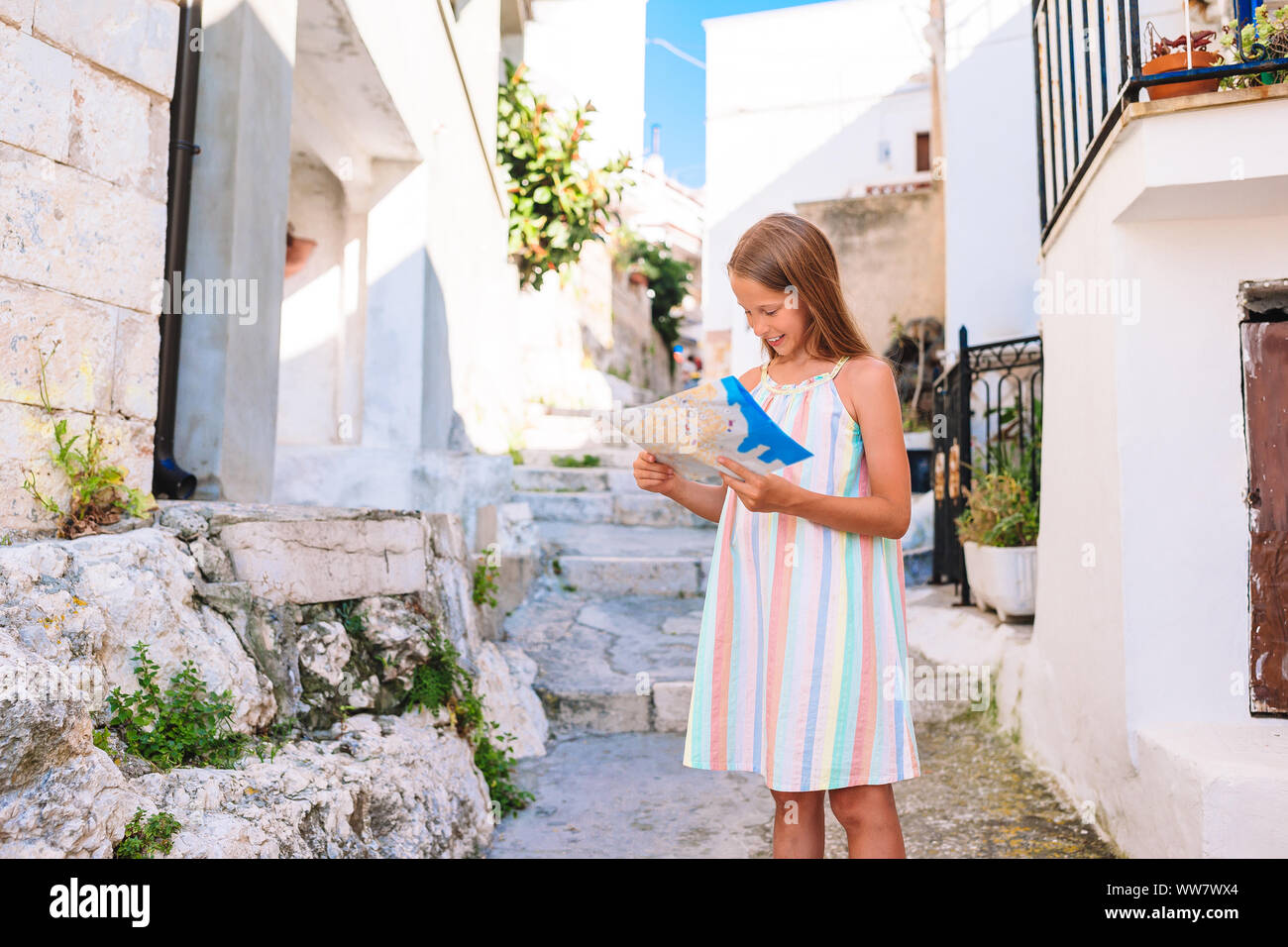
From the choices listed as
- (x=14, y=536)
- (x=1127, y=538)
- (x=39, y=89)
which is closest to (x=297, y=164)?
(x=39, y=89)

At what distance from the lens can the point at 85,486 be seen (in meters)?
2.27

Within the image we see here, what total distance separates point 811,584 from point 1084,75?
2400 millimetres

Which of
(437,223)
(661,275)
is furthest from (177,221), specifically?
(661,275)

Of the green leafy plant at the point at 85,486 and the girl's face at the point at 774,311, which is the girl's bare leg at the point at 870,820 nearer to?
the girl's face at the point at 774,311

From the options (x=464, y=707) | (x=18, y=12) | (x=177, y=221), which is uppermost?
(x=18, y=12)

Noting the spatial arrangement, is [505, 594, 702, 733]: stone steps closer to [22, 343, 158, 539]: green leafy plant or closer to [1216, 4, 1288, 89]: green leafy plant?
[22, 343, 158, 539]: green leafy plant

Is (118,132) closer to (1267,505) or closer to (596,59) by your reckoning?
(1267,505)

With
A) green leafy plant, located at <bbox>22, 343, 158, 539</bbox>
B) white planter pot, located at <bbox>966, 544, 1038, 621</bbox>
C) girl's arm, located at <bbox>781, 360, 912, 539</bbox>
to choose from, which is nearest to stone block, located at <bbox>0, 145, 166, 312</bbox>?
green leafy plant, located at <bbox>22, 343, 158, 539</bbox>

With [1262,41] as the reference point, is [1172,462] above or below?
below

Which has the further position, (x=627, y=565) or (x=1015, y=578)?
(x=627, y=565)

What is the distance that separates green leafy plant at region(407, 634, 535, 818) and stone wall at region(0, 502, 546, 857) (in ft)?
0.17

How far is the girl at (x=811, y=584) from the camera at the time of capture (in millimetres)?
1634

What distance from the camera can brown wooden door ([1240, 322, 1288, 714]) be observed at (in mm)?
2441

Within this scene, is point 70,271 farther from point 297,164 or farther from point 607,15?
point 607,15
